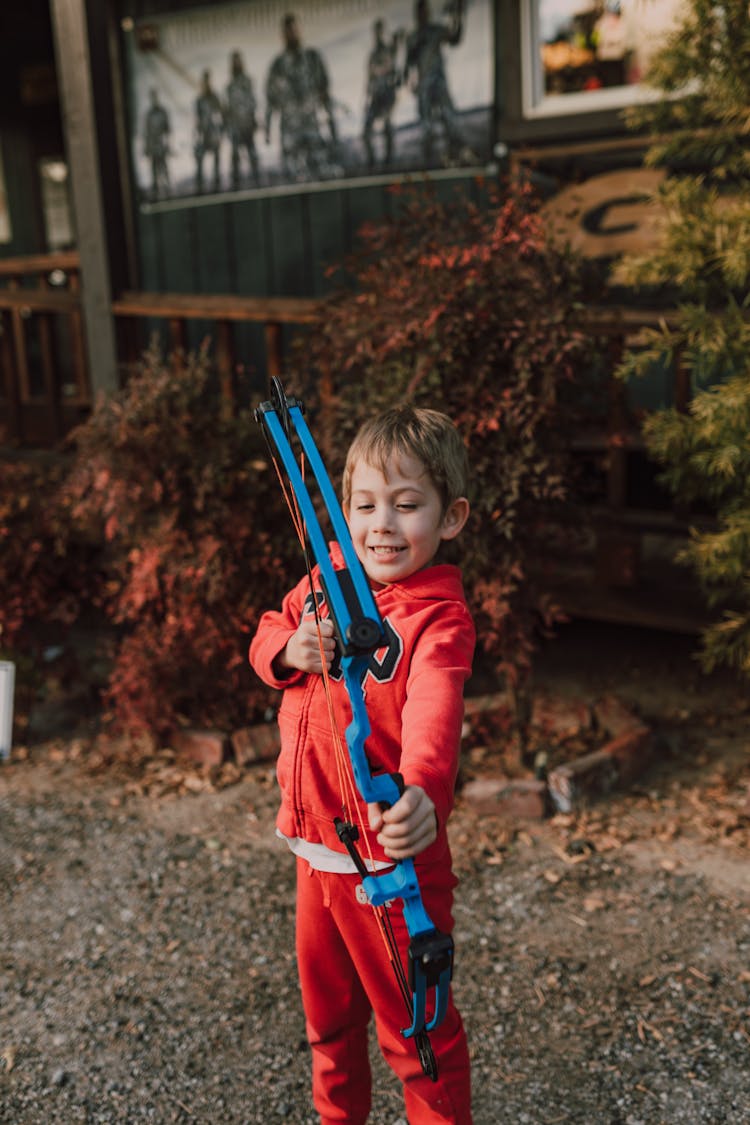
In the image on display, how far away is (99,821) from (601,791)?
1.87 metres

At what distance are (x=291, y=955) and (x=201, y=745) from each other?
1.41m

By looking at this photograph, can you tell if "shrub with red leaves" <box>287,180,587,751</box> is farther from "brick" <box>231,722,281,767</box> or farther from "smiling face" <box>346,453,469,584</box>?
"smiling face" <box>346,453,469,584</box>

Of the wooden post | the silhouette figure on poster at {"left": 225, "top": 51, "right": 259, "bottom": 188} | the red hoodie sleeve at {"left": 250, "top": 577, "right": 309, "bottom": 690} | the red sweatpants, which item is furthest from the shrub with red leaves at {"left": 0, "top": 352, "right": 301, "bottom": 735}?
the silhouette figure on poster at {"left": 225, "top": 51, "right": 259, "bottom": 188}

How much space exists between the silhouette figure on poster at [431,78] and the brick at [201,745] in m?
3.70

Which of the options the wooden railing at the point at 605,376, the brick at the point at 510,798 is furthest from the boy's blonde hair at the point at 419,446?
the brick at the point at 510,798

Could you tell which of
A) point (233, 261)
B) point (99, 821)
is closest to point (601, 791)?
point (99, 821)

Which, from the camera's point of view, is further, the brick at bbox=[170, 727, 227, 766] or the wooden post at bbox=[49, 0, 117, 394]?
the wooden post at bbox=[49, 0, 117, 394]

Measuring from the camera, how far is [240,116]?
6.61 meters

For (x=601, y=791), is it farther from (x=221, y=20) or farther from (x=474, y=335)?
(x=221, y=20)

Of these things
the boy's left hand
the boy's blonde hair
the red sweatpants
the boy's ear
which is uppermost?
the boy's blonde hair

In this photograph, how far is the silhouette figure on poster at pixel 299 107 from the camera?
6.32 m

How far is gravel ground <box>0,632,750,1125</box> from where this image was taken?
2414 millimetres

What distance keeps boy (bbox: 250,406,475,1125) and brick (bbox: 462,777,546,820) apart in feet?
5.52

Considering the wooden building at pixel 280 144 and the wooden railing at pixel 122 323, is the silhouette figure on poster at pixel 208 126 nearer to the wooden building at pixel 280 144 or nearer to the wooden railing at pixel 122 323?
the wooden building at pixel 280 144
